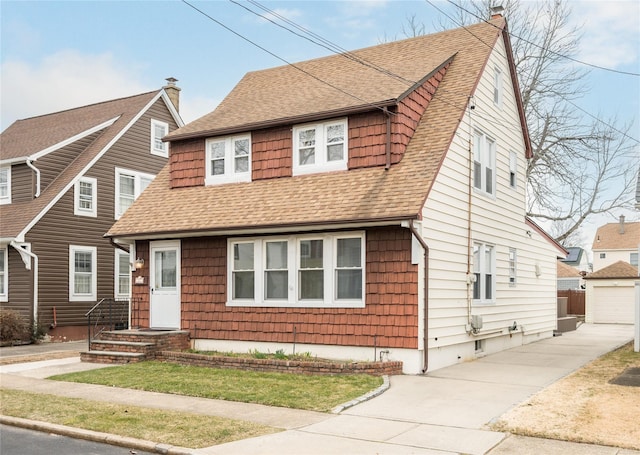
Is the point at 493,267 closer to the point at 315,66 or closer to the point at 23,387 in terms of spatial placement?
the point at 315,66

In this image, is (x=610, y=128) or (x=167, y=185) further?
(x=610, y=128)

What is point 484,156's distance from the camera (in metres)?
16.5

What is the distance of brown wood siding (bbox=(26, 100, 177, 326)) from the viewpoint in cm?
2120

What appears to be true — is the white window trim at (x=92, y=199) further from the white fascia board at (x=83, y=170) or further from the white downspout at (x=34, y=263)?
the white downspout at (x=34, y=263)

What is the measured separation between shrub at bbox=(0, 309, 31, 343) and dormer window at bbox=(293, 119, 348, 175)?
1033 cm

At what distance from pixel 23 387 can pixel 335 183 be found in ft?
23.9

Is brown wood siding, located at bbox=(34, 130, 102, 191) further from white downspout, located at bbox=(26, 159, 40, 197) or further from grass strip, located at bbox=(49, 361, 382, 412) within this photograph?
grass strip, located at bbox=(49, 361, 382, 412)

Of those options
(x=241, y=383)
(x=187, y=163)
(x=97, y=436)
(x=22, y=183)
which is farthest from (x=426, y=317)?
(x=22, y=183)

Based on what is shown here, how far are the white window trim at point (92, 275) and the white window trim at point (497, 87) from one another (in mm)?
14256

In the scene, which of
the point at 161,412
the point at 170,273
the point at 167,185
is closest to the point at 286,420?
the point at 161,412

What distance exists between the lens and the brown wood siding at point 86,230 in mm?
21203

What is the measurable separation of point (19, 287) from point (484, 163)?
47.9 feet

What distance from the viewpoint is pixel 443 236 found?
13.9 meters

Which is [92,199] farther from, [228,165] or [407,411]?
[407,411]
